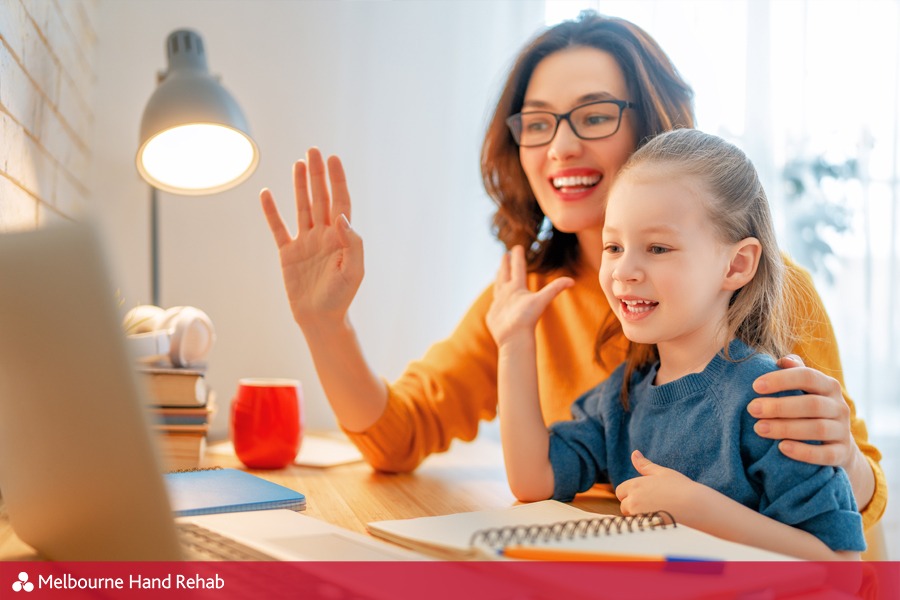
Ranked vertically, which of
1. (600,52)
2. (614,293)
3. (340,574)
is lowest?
(340,574)

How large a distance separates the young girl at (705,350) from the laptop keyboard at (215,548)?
1.00ft

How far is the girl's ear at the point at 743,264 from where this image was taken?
71 cm

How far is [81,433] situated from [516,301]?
0.60 m

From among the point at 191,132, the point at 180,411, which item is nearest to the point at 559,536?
the point at 180,411

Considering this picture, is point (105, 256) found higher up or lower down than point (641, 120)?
lower down

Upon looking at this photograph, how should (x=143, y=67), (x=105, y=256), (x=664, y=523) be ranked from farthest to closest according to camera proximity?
1. (x=143, y=67)
2. (x=664, y=523)
3. (x=105, y=256)

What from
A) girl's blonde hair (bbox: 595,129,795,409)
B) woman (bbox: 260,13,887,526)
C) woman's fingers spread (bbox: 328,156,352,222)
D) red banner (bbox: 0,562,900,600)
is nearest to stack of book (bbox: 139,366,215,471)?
woman (bbox: 260,13,887,526)

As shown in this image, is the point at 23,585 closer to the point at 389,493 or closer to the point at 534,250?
the point at 389,493

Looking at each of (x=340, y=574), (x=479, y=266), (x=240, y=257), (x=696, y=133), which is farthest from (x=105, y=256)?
(x=479, y=266)

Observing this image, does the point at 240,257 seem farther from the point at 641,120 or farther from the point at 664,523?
the point at 664,523

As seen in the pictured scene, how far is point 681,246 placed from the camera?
683 mm

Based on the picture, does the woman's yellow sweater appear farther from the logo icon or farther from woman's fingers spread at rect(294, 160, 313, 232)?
the logo icon

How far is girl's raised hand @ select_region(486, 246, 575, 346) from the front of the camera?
0.93 meters

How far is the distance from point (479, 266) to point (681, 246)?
3.50ft
